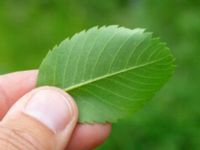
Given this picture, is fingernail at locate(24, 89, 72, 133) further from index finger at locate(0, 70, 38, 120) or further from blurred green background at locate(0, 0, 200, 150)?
blurred green background at locate(0, 0, 200, 150)

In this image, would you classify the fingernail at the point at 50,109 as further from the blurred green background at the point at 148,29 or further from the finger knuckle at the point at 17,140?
the blurred green background at the point at 148,29

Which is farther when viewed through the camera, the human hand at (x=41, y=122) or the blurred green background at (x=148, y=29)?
the blurred green background at (x=148, y=29)

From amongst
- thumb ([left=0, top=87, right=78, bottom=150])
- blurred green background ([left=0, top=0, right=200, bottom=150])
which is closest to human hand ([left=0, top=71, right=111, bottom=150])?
thumb ([left=0, top=87, right=78, bottom=150])

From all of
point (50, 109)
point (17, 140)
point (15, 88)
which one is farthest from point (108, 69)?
point (15, 88)

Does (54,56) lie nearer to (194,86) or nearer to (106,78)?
(106,78)

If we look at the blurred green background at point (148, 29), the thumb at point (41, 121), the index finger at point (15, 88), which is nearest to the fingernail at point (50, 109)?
the thumb at point (41, 121)

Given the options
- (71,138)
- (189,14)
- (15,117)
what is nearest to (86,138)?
(71,138)

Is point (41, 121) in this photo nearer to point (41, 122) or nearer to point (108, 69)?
point (41, 122)
